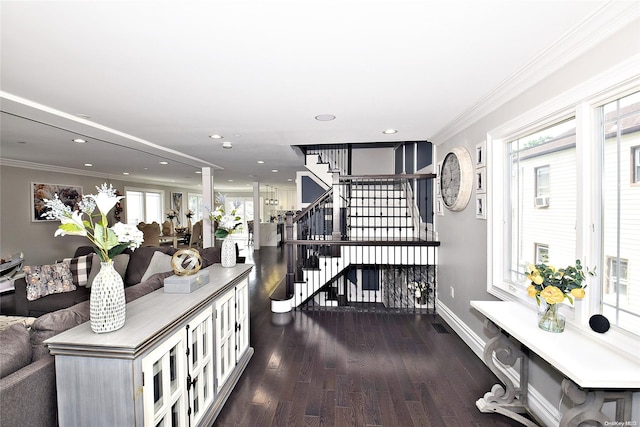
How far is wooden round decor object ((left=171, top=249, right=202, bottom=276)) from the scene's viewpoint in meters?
2.35

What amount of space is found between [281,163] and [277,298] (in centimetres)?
323

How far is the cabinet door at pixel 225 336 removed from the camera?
2.34m

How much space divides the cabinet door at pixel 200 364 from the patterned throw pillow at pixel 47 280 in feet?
10.4

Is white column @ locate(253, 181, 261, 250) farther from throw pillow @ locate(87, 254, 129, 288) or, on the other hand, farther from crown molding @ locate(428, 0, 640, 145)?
crown molding @ locate(428, 0, 640, 145)

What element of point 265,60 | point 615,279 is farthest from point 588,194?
point 265,60

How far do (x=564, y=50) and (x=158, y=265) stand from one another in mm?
4874

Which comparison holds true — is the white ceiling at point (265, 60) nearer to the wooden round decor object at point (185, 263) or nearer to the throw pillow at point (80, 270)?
the wooden round decor object at point (185, 263)

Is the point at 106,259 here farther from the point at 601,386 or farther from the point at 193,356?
the point at 601,386

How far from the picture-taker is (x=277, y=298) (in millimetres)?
4648

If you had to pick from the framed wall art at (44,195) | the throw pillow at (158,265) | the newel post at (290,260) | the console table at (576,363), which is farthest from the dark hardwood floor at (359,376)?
the framed wall art at (44,195)

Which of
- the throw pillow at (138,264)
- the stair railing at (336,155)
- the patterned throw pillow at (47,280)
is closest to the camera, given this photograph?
the patterned throw pillow at (47,280)

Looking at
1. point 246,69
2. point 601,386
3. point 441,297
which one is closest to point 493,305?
point 601,386

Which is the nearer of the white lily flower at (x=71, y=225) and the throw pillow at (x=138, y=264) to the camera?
the white lily flower at (x=71, y=225)

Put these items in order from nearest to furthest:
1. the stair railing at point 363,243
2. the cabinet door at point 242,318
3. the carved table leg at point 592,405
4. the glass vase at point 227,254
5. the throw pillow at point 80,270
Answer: the carved table leg at point 592,405
the cabinet door at point 242,318
the glass vase at point 227,254
the throw pillow at point 80,270
the stair railing at point 363,243
